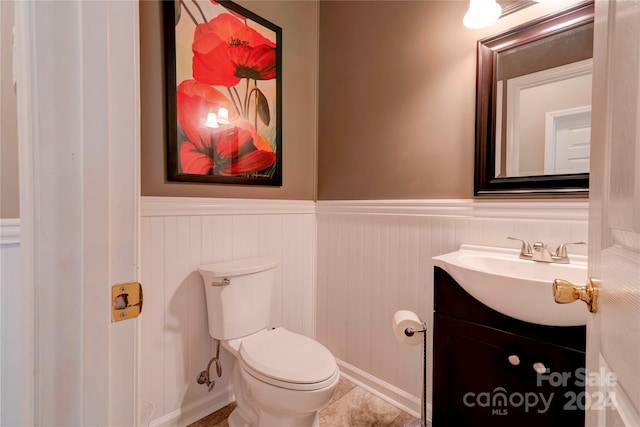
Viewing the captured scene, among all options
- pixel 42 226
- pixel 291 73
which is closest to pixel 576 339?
pixel 42 226

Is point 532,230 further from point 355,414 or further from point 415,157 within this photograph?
point 355,414

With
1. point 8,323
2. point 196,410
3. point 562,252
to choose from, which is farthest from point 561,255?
point 8,323

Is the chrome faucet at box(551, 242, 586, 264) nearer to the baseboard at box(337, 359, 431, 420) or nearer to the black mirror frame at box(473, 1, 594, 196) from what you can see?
the black mirror frame at box(473, 1, 594, 196)

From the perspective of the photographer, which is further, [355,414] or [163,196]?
[355,414]

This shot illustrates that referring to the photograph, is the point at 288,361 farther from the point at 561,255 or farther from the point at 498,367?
the point at 561,255

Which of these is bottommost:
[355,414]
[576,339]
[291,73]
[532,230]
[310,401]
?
[355,414]

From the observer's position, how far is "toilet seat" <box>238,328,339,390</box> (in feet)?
3.84

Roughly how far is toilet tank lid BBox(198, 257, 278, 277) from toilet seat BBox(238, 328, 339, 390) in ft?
1.09

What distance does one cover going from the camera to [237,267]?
4.93ft

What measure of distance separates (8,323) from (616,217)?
164 cm

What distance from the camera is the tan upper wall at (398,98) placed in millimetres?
1411

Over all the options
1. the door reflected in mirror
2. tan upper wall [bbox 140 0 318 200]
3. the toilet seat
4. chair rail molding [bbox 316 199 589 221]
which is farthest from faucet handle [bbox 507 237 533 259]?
tan upper wall [bbox 140 0 318 200]

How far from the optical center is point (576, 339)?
0.85 metres

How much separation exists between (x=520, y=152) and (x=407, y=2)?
1.00m
